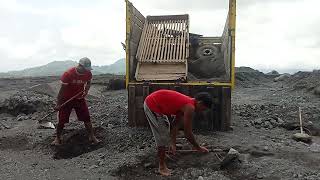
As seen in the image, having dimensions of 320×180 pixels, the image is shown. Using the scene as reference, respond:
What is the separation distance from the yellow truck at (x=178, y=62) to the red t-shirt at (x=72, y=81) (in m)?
0.85

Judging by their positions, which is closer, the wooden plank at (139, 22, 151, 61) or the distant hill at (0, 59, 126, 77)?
the wooden plank at (139, 22, 151, 61)

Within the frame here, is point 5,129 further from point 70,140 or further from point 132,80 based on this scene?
point 132,80

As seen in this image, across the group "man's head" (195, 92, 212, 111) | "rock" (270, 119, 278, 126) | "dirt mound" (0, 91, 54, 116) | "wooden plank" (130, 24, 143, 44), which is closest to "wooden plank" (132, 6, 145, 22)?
"wooden plank" (130, 24, 143, 44)

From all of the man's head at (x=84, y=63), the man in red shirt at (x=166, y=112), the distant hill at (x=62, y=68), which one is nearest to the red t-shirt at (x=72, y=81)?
the man's head at (x=84, y=63)

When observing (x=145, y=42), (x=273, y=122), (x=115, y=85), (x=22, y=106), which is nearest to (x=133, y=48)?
(x=145, y=42)

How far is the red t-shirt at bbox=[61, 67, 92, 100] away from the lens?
23.1 feet

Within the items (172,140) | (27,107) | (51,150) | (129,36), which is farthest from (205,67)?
(27,107)

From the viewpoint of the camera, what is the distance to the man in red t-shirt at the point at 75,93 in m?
7.06

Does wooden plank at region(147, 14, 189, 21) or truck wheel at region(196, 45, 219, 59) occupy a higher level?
wooden plank at region(147, 14, 189, 21)

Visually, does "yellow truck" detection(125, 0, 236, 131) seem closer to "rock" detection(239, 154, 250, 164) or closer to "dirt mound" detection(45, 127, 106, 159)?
"dirt mound" detection(45, 127, 106, 159)

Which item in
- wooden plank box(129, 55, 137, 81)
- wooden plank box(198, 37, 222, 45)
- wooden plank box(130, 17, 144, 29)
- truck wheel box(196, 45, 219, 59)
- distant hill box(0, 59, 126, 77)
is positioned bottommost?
distant hill box(0, 59, 126, 77)

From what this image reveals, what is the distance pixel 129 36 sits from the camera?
758 centimetres

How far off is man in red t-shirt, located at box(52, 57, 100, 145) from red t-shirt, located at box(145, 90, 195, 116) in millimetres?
2005

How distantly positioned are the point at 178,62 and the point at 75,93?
209cm
